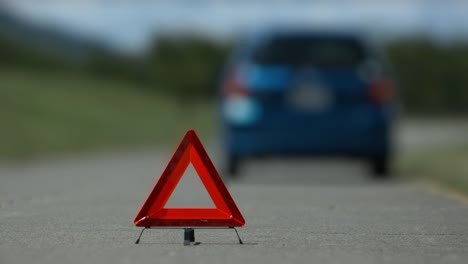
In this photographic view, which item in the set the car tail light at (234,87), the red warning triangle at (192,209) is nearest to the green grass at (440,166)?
the car tail light at (234,87)

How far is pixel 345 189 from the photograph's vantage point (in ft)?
38.2

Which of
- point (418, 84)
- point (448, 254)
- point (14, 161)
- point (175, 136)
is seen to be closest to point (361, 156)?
point (448, 254)

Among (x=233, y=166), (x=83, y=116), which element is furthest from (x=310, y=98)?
(x=83, y=116)

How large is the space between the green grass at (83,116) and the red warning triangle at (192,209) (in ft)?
38.5

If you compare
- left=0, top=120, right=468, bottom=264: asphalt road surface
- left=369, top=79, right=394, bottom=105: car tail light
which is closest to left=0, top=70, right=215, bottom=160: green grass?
left=0, top=120, right=468, bottom=264: asphalt road surface

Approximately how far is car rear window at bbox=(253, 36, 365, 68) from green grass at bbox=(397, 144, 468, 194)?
1867 millimetres

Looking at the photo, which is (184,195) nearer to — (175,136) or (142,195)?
(142,195)

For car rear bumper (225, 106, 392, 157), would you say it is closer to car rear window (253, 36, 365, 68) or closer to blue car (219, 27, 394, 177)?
blue car (219, 27, 394, 177)

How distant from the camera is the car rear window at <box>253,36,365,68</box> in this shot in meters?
12.5

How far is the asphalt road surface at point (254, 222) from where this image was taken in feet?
20.9

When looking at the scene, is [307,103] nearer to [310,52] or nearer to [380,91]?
[310,52]

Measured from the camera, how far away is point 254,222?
8156 mm

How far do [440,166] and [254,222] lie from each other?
7.56 metres

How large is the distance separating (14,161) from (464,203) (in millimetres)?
9727
